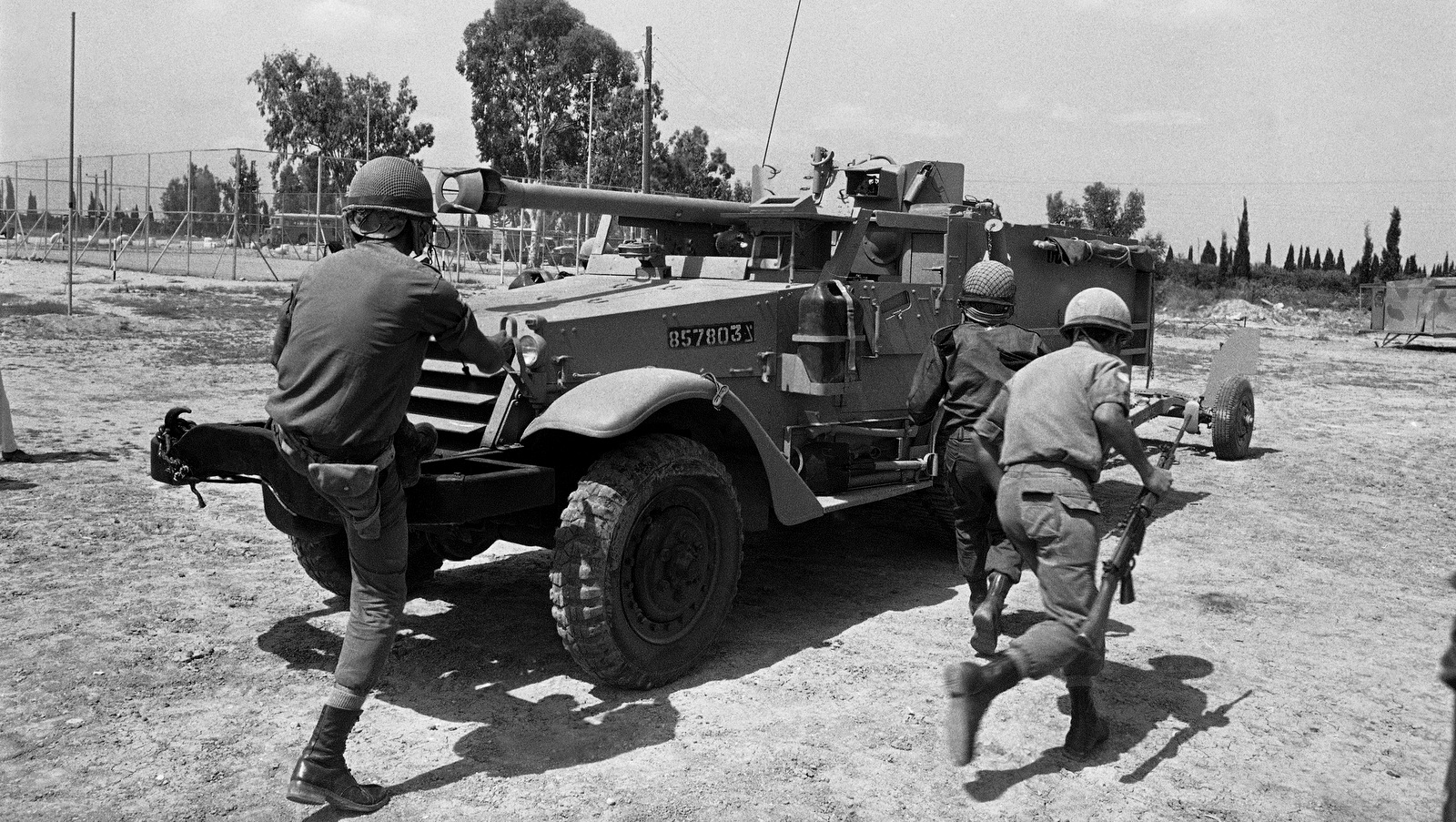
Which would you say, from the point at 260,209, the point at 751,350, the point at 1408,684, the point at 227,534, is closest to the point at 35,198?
the point at 260,209

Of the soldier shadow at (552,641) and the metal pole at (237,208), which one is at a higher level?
the metal pole at (237,208)

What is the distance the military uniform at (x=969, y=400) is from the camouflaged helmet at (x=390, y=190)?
2423mm

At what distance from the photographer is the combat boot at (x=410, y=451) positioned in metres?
4.19

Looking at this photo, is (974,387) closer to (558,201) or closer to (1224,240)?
(558,201)

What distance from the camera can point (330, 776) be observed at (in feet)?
12.4

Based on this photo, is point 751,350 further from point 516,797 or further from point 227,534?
point 227,534

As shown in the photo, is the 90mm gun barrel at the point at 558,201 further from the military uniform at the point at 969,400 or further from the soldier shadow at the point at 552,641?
the soldier shadow at the point at 552,641

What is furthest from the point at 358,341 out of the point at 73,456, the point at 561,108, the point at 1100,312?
the point at 561,108

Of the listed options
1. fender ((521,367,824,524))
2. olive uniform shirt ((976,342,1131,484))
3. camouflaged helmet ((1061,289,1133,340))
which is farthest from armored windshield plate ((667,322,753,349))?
camouflaged helmet ((1061,289,1133,340))

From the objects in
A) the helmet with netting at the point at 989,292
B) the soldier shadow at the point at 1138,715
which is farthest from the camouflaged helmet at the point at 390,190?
the soldier shadow at the point at 1138,715

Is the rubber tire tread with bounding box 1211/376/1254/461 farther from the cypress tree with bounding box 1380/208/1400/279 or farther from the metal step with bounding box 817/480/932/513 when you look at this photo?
the cypress tree with bounding box 1380/208/1400/279

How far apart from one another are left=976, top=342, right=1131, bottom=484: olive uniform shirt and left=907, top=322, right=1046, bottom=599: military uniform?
3.40ft

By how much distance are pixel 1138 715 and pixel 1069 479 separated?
1.21 meters

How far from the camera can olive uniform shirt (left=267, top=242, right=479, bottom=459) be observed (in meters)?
3.83
